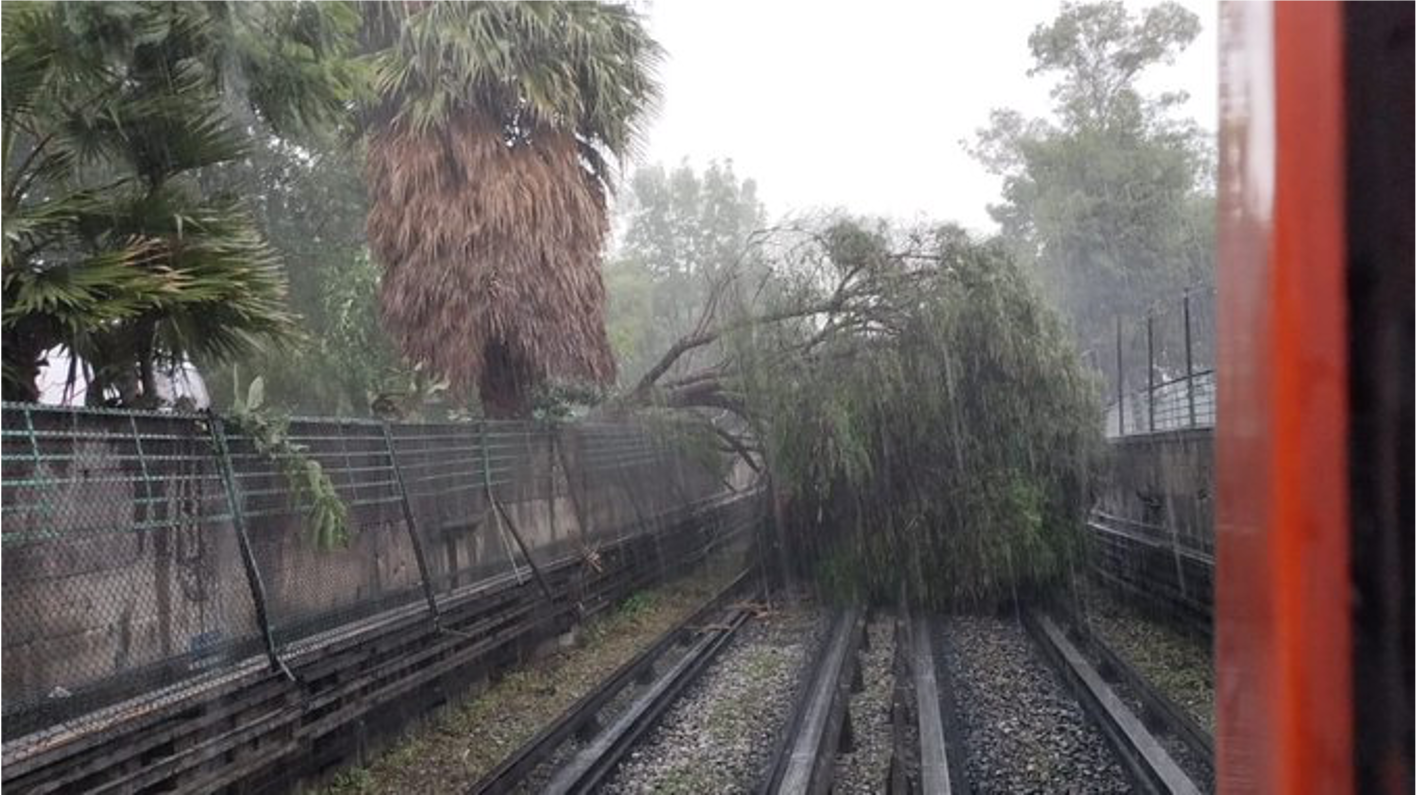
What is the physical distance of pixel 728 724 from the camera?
30.6 feet

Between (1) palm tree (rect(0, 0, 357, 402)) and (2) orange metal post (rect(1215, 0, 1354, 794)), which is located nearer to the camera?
(2) orange metal post (rect(1215, 0, 1354, 794))

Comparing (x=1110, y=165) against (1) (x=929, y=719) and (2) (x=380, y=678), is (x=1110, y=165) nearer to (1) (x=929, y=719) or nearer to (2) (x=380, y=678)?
(1) (x=929, y=719)

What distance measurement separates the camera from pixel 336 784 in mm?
7512

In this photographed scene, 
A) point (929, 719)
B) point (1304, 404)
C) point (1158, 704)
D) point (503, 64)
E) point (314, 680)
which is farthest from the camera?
point (503, 64)

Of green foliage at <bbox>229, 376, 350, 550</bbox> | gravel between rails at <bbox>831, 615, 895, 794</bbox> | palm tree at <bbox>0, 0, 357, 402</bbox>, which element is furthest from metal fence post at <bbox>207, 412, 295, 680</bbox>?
gravel between rails at <bbox>831, 615, 895, 794</bbox>

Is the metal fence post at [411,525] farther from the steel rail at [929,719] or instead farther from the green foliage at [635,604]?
the green foliage at [635,604]

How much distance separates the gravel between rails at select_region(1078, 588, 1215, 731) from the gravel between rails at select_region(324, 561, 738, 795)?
15.6ft

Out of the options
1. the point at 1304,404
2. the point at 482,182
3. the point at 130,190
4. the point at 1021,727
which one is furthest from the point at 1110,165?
the point at 1304,404

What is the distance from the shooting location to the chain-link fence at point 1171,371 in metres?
13.7

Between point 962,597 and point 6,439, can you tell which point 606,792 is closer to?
point 6,439

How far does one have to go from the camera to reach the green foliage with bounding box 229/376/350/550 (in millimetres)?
7410

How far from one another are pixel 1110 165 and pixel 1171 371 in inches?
374

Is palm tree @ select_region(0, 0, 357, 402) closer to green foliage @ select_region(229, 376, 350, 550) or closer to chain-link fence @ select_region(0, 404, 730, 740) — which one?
chain-link fence @ select_region(0, 404, 730, 740)

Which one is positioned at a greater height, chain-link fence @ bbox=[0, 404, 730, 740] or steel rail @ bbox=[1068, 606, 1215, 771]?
chain-link fence @ bbox=[0, 404, 730, 740]
